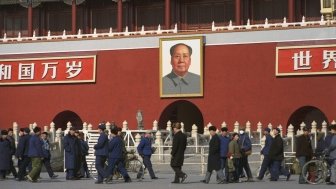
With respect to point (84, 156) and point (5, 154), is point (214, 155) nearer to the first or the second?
point (84, 156)

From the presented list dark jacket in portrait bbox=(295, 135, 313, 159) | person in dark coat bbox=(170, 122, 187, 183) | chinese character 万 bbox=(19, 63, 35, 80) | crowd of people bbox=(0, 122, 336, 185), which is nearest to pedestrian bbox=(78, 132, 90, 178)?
crowd of people bbox=(0, 122, 336, 185)

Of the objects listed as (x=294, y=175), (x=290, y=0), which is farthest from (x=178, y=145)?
(x=290, y=0)

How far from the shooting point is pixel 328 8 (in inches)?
1438

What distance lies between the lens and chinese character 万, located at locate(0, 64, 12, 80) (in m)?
40.3

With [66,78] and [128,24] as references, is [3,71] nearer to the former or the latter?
[66,78]

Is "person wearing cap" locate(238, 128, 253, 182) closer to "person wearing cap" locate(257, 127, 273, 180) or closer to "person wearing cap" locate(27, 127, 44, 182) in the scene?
"person wearing cap" locate(257, 127, 273, 180)

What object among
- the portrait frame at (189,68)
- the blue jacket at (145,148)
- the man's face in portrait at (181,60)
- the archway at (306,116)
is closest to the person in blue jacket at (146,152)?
the blue jacket at (145,148)

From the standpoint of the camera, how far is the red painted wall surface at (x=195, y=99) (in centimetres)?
3478

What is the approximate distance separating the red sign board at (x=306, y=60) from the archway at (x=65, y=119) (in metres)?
11.0

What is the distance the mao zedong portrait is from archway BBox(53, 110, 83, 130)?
230 inches

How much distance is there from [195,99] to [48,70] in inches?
301

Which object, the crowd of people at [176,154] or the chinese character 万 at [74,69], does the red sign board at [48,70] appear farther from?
the crowd of people at [176,154]

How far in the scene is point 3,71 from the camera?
40406 mm

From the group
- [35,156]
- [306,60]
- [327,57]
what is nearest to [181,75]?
[306,60]
